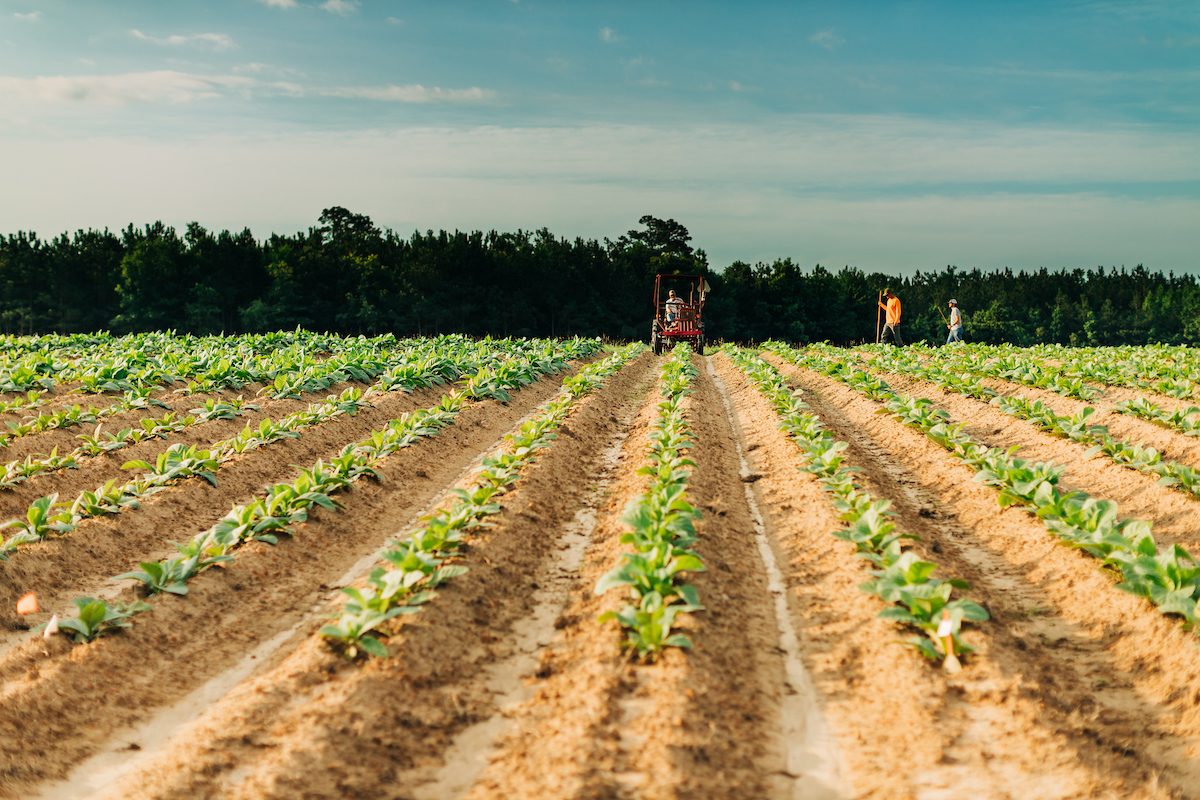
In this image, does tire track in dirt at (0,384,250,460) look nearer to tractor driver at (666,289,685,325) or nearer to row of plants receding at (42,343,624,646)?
row of plants receding at (42,343,624,646)

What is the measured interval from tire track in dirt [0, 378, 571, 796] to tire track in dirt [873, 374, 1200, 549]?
7.46m

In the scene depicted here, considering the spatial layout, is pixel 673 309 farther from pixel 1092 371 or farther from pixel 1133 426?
pixel 1133 426

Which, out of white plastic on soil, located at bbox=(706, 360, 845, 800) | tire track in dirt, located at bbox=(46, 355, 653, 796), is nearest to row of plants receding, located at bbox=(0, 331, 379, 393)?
tire track in dirt, located at bbox=(46, 355, 653, 796)

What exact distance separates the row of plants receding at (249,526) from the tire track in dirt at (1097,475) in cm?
786

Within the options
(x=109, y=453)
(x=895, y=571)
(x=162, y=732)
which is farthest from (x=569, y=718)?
(x=109, y=453)

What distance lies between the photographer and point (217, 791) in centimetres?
412

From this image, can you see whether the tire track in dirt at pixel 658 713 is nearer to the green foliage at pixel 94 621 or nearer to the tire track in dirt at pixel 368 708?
the tire track in dirt at pixel 368 708

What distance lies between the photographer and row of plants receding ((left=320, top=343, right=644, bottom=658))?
538cm

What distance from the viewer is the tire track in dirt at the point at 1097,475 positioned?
8758mm

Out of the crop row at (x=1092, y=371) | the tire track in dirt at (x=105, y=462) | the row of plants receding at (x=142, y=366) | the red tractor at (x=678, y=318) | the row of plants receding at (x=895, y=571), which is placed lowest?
the tire track in dirt at (x=105, y=462)

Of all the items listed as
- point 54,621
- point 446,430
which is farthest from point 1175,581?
point 446,430

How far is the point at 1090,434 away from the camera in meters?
11.7

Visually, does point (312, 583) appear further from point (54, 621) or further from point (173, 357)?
point (173, 357)

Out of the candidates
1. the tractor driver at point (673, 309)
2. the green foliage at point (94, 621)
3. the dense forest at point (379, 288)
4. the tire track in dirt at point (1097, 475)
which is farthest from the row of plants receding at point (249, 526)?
the dense forest at point (379, 288)
